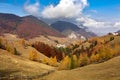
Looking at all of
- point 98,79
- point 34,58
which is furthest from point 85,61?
point 98,79

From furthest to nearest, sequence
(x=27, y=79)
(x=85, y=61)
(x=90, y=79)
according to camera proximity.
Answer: (x=85, y=61) → (x=27, y=79) → (x=90, y=79)

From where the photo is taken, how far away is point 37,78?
308 ft

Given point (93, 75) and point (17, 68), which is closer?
point (93, 75)

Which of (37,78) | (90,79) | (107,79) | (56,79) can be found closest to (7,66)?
(37,78)

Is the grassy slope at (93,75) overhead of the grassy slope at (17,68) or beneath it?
beneath

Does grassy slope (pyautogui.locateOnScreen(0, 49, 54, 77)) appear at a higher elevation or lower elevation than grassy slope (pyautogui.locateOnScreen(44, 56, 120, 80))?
higher

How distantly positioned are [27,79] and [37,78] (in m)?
7.16

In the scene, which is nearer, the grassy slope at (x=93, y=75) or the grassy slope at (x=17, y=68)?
the grassy slope at (x=93, y=75)

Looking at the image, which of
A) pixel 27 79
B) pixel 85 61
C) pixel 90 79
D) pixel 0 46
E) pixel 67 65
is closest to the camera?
pixel 90 79

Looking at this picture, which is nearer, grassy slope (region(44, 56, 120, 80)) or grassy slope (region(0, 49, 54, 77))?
grassy slope (region(44, 56, 120, 80))

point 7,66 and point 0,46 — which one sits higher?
point 0,46

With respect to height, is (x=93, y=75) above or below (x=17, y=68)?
below

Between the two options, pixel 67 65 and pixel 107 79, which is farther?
pixel 67 65

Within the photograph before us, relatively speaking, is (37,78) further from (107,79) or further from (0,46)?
(0,46)
